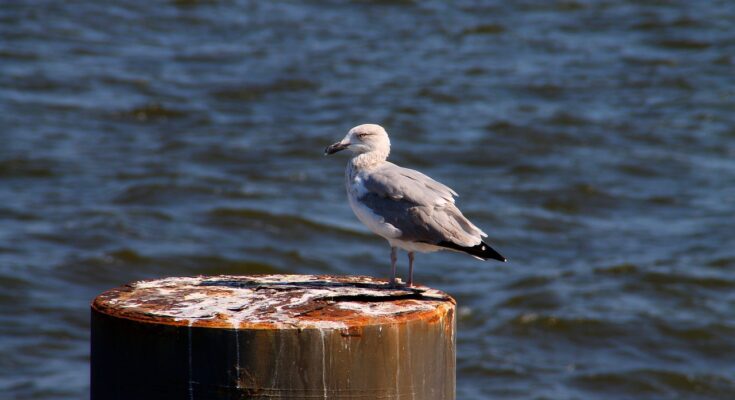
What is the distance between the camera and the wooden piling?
3.43 m

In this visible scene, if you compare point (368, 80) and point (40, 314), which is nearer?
point (40, 314)

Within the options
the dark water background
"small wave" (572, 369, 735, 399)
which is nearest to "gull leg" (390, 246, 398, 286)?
the dark water background

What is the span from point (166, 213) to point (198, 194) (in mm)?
568

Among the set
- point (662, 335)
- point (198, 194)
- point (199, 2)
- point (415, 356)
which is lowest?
point (662, 335)

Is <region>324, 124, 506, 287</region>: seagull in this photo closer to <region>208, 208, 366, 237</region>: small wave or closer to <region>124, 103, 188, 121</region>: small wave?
<region>208, 208, 366, 237</region>: small wave

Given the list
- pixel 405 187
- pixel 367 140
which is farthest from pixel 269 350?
pixel 367 140

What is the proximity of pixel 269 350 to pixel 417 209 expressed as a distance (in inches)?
53.4

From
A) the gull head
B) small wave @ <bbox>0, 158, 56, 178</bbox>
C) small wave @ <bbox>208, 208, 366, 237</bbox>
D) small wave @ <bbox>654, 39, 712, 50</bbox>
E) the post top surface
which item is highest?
small wave @ <bbox>654, 39, 712, 50</bbox>

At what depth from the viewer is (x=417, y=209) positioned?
182 inches

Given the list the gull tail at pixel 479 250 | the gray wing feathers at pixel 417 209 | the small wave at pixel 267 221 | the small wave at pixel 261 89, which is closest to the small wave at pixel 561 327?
the small wave at pixel 267 221

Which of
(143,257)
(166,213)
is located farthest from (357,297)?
(166,213)

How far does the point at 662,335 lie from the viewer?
9812 mm

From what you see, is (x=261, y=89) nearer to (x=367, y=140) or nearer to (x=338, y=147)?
(x=338, y=147)

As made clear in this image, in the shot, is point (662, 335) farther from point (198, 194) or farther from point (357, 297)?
point (357, 297)
